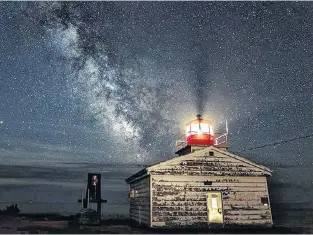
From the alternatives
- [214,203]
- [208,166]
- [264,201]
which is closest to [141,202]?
[214,203]

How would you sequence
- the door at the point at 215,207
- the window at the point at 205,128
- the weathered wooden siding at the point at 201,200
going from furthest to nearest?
1. the window at the point at 205,128
2. the door at the point at 215,207
3. the weathered wooden siding at the point at 201,200

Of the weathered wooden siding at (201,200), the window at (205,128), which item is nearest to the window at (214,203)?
the weathered wooden siding at (201,200)

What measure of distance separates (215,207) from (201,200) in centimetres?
113

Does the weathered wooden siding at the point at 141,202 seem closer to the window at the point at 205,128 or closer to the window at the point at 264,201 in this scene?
the window at the point at 205,128

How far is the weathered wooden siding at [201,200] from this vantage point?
18.6 metres

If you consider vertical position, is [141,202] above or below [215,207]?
above

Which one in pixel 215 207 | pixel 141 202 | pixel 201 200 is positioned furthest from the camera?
pixel 141 202

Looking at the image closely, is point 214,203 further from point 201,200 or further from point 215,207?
point 201,200

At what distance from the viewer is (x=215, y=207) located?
1958cm

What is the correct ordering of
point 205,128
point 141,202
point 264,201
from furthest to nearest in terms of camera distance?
point 205,128, point 141,202, point 264,201

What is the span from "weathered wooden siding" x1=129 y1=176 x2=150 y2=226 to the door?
3.72 m

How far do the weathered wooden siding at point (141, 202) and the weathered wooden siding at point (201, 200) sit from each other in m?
0.93

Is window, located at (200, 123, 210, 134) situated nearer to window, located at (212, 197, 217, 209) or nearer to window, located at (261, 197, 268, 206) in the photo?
window, located at (212, 197, 217, 209)

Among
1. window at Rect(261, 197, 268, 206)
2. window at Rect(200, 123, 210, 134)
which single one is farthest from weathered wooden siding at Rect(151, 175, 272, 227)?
window at Rect(200, 123, 210, 134)
